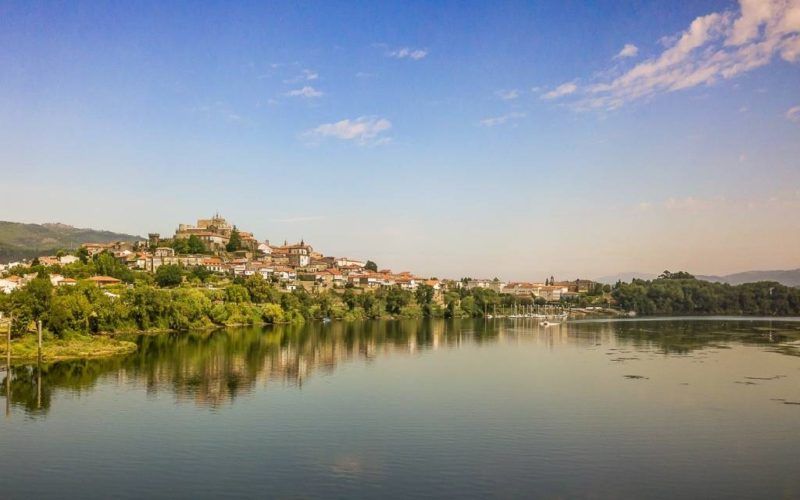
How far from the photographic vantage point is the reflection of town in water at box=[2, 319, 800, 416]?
29078 mm

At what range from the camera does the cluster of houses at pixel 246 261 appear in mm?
91000

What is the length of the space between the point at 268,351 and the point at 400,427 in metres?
24.0

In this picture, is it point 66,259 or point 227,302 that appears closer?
point 227,302

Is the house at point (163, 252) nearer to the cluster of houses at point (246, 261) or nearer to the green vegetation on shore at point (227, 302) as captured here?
the cluster of houses at point (246, 261)

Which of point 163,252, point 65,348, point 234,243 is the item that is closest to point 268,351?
point 65,348

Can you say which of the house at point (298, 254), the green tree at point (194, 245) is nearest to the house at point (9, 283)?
the green tree at point (194, 245)

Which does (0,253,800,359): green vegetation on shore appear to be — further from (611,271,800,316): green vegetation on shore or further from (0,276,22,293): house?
(0,276,22,293): house

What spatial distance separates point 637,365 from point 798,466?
20108 mm

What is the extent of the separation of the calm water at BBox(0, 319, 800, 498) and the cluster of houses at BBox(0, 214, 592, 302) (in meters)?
42.2

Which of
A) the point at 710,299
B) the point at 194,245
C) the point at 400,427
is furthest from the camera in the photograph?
the point at 710,299

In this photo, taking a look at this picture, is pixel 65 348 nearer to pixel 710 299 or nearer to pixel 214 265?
pixel 214 265

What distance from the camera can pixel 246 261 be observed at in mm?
99062

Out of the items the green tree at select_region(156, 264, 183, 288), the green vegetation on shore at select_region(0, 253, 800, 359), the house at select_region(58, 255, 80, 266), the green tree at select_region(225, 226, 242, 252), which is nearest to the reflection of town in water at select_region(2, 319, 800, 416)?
the green vegetation on shore at select_region(0, 253, 800, 359)

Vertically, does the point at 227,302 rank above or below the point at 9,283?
below
